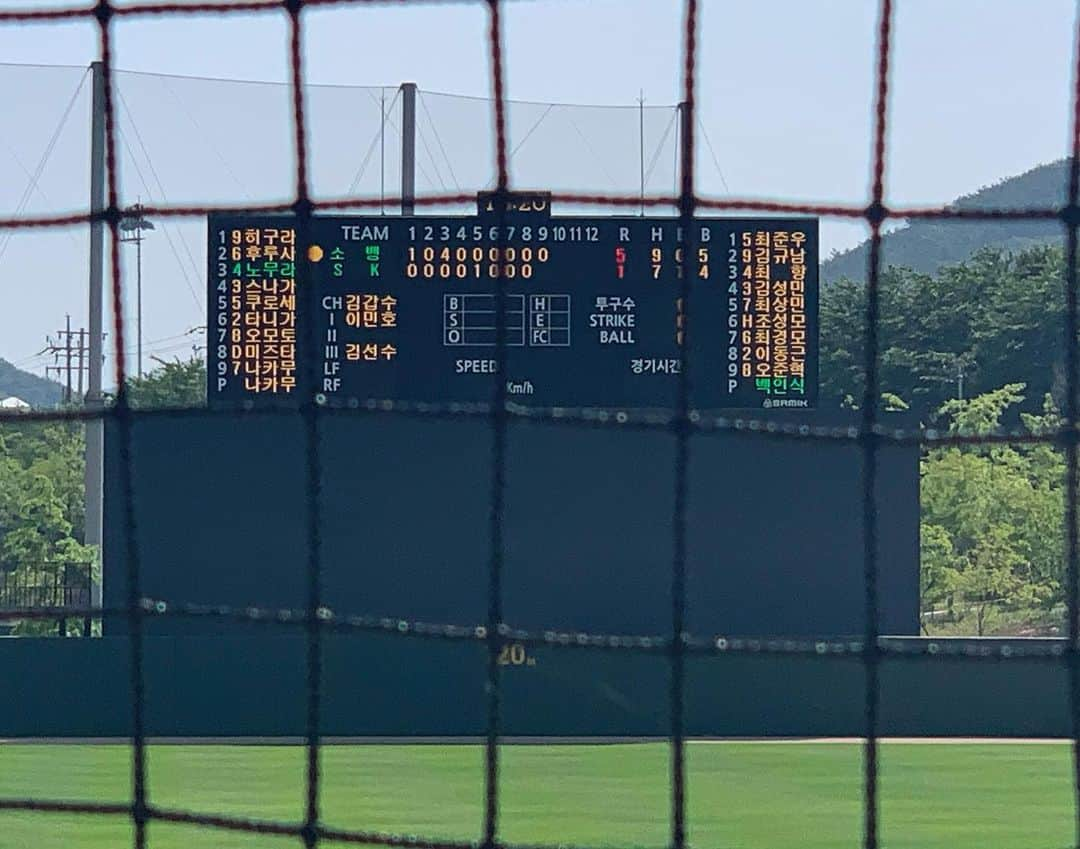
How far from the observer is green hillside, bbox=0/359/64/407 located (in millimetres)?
81481

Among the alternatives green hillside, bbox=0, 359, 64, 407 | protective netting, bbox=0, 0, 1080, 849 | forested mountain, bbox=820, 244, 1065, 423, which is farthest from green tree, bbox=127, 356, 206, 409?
green hillside, bbox=0, 359, 64, 407

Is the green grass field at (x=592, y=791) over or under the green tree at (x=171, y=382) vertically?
under

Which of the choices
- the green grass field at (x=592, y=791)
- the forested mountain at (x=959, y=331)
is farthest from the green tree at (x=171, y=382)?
the green grass field at (x=592, y=791)

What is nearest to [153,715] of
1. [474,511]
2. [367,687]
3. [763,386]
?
[367,687]

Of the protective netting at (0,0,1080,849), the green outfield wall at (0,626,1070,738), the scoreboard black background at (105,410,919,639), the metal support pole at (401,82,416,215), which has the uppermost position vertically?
the metal support pole at (401,82,416,215)

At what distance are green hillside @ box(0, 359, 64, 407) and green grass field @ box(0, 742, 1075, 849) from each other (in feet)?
216

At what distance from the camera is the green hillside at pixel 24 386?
81481 mm

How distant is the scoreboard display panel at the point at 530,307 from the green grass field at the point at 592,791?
7.51 feet

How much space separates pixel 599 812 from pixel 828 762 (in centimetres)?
333

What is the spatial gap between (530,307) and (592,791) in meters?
2.99

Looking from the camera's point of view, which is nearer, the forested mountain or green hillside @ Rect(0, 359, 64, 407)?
the forested mountain

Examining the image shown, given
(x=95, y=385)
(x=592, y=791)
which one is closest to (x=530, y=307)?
(x=592, y=791)

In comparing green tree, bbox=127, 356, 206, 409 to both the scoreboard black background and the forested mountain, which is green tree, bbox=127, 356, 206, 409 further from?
the scoreboard black background

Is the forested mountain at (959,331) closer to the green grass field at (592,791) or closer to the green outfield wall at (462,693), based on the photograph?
the green outfield wall at (462,693)
